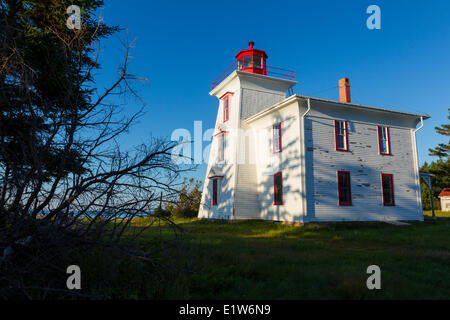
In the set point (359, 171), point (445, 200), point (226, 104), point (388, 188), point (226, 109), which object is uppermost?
point (226, 104)

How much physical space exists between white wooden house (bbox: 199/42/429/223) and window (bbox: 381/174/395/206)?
0.06 meters

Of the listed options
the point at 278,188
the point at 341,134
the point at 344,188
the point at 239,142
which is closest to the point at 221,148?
the point at 239,142

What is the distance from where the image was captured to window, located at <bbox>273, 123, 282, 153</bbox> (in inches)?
655

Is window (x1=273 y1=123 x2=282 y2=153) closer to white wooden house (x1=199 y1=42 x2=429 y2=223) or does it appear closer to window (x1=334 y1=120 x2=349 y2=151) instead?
white wooden house (x1=199 y1=42 x2=429 y2=223)

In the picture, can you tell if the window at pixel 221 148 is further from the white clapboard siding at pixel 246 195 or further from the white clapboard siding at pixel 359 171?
the white clapboard siding at pixel 359 171

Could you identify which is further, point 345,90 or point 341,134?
point 345,90

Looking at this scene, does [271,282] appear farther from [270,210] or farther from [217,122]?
[217,122]

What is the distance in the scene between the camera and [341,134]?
16156 mm

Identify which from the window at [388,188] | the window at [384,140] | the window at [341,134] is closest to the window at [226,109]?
the window at [341,134]

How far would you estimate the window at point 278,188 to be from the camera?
1614 cm

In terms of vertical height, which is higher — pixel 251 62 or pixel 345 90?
pixel 251 62

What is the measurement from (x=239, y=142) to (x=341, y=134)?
19.2 feet

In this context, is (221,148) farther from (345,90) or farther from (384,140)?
(384,140)

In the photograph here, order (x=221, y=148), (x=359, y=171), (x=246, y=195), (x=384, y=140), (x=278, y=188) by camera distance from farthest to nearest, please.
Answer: (x=221, y=148) < (x=246, y=195) < (x=384, y=140) < (x=278, y=188) < (x=359, y=171)
